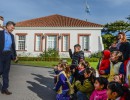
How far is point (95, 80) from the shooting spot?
7.55m

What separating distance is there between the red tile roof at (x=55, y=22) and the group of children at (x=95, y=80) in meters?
31.5

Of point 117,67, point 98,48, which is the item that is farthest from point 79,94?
point 98,48

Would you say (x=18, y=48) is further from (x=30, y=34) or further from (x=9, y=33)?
(x=9, y=33)

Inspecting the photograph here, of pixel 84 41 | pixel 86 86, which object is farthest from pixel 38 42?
pixel 86 86

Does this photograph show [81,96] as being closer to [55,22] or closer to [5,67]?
[5,67]

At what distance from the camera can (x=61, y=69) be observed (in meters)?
10.5

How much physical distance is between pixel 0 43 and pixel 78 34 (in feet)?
107

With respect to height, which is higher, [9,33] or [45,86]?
[9,33]

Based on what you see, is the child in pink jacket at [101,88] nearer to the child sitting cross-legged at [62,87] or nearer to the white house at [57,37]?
the child sitting cross-legged at [62,87]

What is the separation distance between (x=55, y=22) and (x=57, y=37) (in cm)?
258

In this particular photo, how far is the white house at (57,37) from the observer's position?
139 ft

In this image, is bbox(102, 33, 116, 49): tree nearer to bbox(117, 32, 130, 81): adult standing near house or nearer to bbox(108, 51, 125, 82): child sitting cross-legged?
bbox(117, 32, 130, 81): adult standing near house

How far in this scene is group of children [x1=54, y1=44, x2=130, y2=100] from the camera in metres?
6.36

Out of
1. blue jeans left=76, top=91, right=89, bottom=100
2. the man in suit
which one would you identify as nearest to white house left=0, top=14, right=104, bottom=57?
the man in suit
